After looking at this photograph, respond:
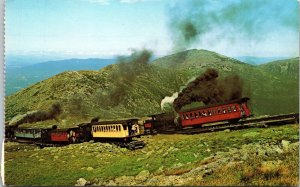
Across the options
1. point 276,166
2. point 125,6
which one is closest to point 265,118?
point 276,166

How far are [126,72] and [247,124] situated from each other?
279cm

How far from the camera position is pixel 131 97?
11.0m

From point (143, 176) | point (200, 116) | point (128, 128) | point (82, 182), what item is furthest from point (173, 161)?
point (82, 182)

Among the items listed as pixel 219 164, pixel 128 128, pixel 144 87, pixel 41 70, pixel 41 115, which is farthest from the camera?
pixel 41 115

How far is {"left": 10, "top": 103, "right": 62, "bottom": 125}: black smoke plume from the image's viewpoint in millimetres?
11383

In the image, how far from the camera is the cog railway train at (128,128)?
416 inches

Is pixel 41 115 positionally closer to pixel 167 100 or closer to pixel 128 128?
pixel 128 128

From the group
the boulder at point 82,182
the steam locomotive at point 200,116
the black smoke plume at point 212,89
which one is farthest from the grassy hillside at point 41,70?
the boulder at point 82,182

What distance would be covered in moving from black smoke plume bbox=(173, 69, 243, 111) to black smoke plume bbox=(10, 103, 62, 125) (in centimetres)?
281

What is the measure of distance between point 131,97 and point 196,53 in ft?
5.57

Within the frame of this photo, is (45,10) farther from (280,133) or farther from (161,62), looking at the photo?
(280,133)

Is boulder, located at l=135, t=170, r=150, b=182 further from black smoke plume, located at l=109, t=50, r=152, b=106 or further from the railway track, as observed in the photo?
black smoke plume, located at l=109, t=50, r=152, b=106

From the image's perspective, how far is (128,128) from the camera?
11062mm

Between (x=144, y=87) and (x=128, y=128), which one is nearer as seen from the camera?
(x=144, y=87)
